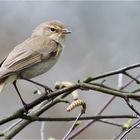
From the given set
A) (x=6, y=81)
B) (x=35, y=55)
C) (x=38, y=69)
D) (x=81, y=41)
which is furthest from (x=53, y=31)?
(x=81, y=41)

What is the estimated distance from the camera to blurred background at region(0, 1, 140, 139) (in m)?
4.73

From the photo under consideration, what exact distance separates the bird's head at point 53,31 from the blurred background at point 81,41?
4.11 feet

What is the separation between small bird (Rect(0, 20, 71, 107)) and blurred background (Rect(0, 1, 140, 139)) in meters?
1.29

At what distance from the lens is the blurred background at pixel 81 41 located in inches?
186

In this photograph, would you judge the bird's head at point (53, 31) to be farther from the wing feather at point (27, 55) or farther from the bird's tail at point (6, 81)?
the bird's tail at point (6, 81)

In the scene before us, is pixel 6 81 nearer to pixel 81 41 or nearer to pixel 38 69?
pixel 38 69

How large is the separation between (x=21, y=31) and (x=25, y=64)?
9.76 ft

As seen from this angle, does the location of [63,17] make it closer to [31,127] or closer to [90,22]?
[90,22]

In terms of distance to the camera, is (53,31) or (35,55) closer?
(35,55)

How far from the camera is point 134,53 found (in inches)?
199

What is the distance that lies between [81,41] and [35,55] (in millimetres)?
2714

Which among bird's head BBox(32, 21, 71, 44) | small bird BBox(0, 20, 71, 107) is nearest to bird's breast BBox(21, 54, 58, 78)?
small bird BBox(0, 20, 71, 107)

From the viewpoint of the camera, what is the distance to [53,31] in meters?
3.36

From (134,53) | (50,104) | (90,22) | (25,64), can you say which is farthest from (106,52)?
(50,104)
